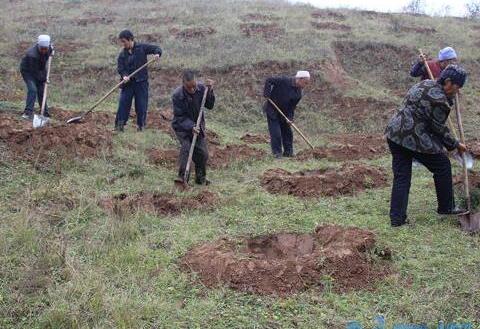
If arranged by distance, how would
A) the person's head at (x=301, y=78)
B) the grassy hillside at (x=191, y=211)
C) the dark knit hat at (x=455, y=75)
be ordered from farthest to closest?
1. the person's head at (x=301, y=78)
2. the dark knit hat at (x=455, y=75)
3. the grassy hillside at (x=191, y=211)

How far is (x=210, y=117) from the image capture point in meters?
11.4

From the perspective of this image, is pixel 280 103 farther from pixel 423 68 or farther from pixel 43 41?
pixel 43 41

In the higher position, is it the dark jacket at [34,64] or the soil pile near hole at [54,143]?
the dark jacket at [34,64]

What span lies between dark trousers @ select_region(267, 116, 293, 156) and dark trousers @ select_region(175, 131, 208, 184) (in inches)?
78.0

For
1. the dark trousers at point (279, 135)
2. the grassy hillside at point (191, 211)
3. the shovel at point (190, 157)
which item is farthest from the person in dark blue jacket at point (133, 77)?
the shovel at point (190, 157)

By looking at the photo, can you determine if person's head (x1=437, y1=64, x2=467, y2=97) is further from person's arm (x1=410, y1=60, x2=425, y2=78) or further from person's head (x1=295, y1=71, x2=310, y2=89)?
person's head (x1=295, y1=71, x2=310, y2=89)

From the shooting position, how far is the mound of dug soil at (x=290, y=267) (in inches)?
151

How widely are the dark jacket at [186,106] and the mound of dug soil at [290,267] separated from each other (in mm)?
2331

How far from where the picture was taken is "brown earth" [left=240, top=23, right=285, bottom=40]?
1532 cm

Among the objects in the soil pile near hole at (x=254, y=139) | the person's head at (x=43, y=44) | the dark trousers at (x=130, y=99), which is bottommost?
the soil pile near hole at (x=254, y=139)

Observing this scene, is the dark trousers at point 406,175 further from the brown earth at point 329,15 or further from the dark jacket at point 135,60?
the brown earth at point 329,15

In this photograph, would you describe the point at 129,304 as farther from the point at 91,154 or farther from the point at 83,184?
the point at 91,154

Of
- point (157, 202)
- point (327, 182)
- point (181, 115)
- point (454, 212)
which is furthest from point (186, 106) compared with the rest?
point (454, 212)

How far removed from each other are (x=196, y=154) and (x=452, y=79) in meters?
3.14
